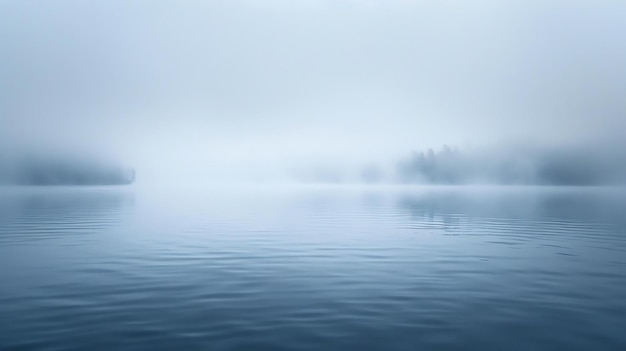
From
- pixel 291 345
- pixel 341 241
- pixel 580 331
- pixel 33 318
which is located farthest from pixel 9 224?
pixel 580 331

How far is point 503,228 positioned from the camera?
5238 centimetres

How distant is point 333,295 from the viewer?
20.0 metres

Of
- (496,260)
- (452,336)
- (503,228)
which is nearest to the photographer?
(452,336)

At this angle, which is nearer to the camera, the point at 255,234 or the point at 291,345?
the point at 291,345

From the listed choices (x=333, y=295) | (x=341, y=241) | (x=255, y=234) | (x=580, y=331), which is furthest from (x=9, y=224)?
(x=580, y=331)

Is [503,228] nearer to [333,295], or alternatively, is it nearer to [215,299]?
[333,295]

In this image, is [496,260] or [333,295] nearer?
[333,295]

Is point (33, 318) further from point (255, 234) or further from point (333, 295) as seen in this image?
point (255, 234)

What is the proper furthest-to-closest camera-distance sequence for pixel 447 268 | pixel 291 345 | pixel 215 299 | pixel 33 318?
pixel 447 268
pixel 215 299
pixel 33 318
pixel 291 345

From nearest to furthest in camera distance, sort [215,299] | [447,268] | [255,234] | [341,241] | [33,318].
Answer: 1. [33,318]
2. [215,299]
3. [447,268]
4. [341,241]
5. [255,234]

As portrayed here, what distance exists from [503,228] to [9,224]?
55855 mm

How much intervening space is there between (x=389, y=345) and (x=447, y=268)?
13.9 m

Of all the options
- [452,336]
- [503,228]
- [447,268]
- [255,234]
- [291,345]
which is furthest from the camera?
→ [503,228]

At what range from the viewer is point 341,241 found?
39.5 metres
